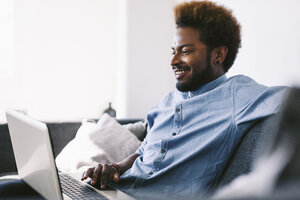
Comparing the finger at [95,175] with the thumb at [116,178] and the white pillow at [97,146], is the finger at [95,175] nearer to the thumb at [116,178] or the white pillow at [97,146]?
the thumb at [116,178]

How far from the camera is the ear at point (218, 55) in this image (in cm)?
156

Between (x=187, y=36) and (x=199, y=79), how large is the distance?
185mm

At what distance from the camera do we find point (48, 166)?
0.97 meters

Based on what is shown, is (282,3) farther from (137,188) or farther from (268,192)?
(268,192)

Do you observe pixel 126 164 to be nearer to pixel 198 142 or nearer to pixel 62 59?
pixel 198 142

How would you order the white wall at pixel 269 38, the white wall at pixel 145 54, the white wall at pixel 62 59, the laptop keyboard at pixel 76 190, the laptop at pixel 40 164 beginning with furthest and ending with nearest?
the white wall at pixel 62 59
the white wall at pixel 145 54
the white wall at pixel 269 38
the laptop keyboard at pixel 76 190
the laptop at pixel 40 164

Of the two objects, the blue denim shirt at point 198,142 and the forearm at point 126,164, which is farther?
the forearm at point 126,164

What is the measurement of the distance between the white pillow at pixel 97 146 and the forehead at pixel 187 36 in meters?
0.87

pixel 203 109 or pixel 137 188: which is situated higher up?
pixel 203 109

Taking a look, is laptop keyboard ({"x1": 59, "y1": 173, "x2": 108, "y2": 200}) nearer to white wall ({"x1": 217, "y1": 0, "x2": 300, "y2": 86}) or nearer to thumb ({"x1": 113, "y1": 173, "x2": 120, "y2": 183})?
thumb ({"x1": 113, "y1": 173, "x2": 120, "y2": 183})

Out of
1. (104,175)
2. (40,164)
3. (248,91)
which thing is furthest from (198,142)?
(40,164)

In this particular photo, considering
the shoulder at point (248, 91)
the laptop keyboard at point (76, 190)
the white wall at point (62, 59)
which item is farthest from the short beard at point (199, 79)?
the white wall at point (62, 59)

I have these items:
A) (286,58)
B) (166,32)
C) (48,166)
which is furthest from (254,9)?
(48,166)

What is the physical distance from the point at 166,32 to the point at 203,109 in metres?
1.99
